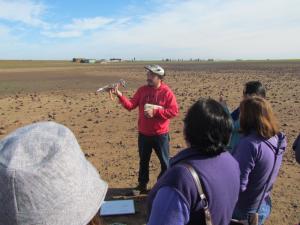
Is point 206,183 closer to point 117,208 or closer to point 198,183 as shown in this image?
point 198,183

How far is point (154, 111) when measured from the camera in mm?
5840

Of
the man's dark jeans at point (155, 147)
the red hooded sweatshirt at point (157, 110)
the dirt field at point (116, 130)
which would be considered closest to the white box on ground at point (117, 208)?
the dirt field at point (116, 130)

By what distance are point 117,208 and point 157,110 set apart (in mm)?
1563

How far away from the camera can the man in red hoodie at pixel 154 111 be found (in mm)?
5859

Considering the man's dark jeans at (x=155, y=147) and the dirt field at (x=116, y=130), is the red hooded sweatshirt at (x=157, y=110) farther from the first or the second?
the dirt field at (x=116, y=130)

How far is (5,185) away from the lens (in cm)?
136

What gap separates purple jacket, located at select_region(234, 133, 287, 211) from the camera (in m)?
3.38

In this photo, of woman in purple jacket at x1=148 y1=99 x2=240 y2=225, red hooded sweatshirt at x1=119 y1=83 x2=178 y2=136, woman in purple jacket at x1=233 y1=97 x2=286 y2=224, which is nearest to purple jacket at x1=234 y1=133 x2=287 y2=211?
woman in purple jacket at x1=233 y1=97 x2=286 y2=224

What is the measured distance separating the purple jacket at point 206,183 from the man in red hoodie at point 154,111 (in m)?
3.37

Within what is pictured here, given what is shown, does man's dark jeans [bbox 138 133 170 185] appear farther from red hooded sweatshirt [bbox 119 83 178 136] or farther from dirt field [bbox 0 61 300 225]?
dirt field [bbox 0 61 300 225]

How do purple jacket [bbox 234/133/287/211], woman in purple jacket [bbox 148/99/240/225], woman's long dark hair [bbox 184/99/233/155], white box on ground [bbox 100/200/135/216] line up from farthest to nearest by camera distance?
white box on ground [bbox 100/200/135/216] < purple jacket [bbox 234/133/287/211] < woman's long dark hair [bbox 184/99/233/155] < woman in purple jacket [bbox 148/99/240/225]

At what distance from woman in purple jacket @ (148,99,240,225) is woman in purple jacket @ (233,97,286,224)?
851 millimetres

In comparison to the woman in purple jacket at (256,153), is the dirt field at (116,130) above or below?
below

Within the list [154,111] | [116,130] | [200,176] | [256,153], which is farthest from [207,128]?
[116,130]
